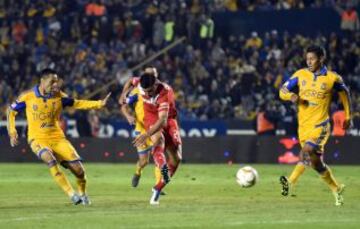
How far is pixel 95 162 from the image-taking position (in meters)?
35.9

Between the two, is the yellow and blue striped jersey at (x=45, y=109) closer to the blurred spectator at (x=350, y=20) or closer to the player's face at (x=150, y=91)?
the player's face at (x=150, y=91)

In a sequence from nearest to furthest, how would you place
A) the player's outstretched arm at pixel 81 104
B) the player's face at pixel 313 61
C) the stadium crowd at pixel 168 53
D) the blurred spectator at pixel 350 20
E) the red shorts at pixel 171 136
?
the player's face at pixel 313 61 < the player's outstretched arm at pixel 81 104 < the red shorts at pixel 171 136 < the stadium crowd at pixel 168 53 < the blurred spectator at pixel 350 20

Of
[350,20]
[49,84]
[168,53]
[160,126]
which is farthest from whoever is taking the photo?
[168,53]

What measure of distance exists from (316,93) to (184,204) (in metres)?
2.77

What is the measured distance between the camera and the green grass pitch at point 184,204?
49.8 feet

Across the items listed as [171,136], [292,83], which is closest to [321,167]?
[292,83]

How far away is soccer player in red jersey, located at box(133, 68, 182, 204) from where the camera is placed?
60.5 feet

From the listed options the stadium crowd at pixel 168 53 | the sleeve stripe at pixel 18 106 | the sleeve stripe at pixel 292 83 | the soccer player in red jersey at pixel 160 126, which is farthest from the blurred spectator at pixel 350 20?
the sleeve stripe at pixel 18 106

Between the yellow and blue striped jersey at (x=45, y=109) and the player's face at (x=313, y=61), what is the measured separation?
3443mm

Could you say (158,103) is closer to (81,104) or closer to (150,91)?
(150,91)

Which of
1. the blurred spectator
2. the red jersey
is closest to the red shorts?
the red jersey

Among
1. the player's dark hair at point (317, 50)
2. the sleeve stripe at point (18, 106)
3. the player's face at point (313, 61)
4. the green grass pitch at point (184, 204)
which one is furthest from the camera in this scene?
the sleeve stripe at point (18, 106)

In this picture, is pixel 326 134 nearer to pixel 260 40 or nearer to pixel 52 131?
pixel 52 131

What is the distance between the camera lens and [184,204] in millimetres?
18672
